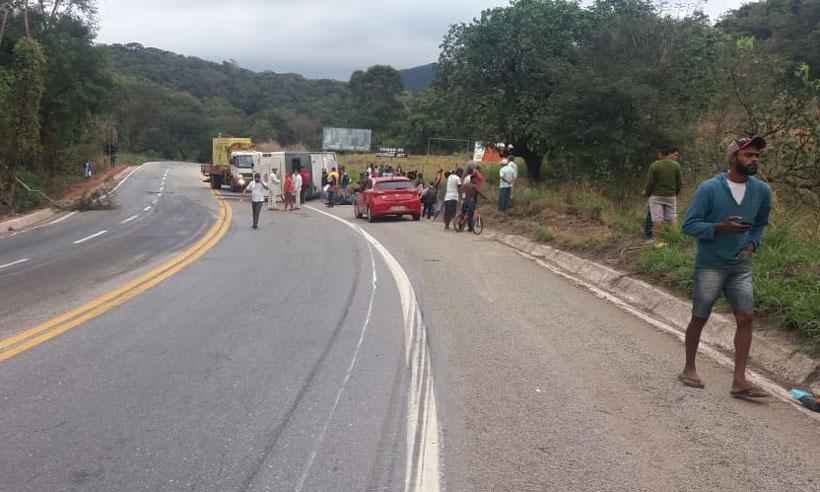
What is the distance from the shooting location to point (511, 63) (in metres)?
32.2

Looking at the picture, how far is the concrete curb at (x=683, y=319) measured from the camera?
21.6ft

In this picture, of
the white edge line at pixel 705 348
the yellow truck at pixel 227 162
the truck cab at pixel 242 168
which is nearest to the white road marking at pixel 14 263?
the white edge line at pixel 705 348

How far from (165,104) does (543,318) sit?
122 metres

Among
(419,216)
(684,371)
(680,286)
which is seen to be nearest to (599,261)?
(680,286)

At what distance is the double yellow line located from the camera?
7.07 metres

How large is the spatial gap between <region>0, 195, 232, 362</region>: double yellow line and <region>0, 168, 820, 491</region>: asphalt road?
0.65 feet

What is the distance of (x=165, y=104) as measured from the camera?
398ft

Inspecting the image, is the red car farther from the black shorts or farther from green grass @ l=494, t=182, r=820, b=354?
green grass @ l=494, t=182, r=820, b=354

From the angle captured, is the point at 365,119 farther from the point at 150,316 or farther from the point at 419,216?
the point at 150,316

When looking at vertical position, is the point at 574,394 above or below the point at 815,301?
below

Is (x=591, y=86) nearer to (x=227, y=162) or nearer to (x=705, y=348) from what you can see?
(x=705, y=348)

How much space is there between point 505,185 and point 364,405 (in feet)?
53.4

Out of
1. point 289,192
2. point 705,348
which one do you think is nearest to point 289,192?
point 289,192

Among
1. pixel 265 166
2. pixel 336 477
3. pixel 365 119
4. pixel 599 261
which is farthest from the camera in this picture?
pixel 365 119
